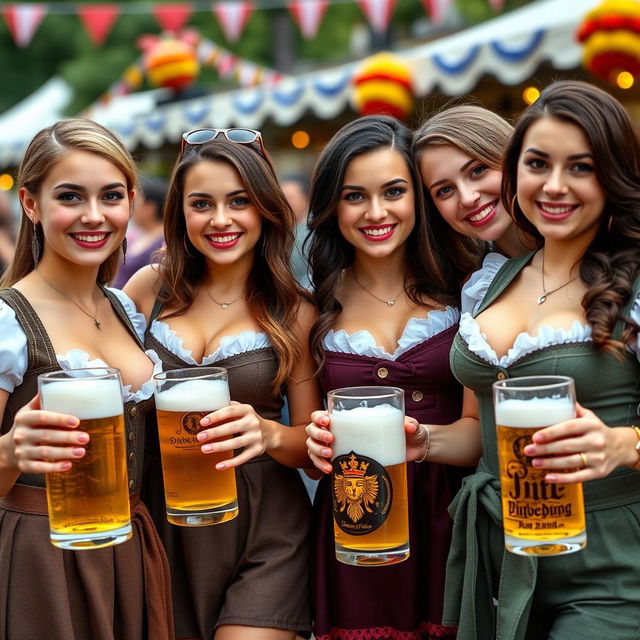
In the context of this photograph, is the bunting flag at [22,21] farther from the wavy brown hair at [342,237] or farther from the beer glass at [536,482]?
the beer glass at [536,482]

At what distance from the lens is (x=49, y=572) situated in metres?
2.31

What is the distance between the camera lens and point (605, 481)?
85.1 inches

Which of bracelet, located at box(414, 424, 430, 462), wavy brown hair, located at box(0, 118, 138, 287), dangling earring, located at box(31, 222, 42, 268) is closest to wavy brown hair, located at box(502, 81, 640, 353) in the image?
bracelet, located at box(414, 424, 430, 462)

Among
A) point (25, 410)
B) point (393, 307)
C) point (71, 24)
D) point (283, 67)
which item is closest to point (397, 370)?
point (393, 307)

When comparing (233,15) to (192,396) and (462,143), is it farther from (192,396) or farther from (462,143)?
(192,396)

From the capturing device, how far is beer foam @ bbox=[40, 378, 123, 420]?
196cm

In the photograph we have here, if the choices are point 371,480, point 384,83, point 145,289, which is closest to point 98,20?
point 384,83

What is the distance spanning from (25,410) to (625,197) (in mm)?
1387

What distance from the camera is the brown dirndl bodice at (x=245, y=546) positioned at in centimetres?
262

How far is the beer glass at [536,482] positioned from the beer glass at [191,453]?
66 cm

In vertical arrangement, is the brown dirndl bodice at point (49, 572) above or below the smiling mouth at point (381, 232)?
below

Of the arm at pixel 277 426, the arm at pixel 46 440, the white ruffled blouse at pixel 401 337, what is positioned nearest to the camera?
the arm at pixel 46 440

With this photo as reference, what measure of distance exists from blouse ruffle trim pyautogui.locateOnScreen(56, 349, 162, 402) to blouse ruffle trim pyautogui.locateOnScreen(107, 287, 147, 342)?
0.48 feet

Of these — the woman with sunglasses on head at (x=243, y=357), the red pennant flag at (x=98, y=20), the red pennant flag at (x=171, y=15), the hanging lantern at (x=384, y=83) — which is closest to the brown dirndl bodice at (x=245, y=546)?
the woman with sunglasses on head at (x=243, y=357)
